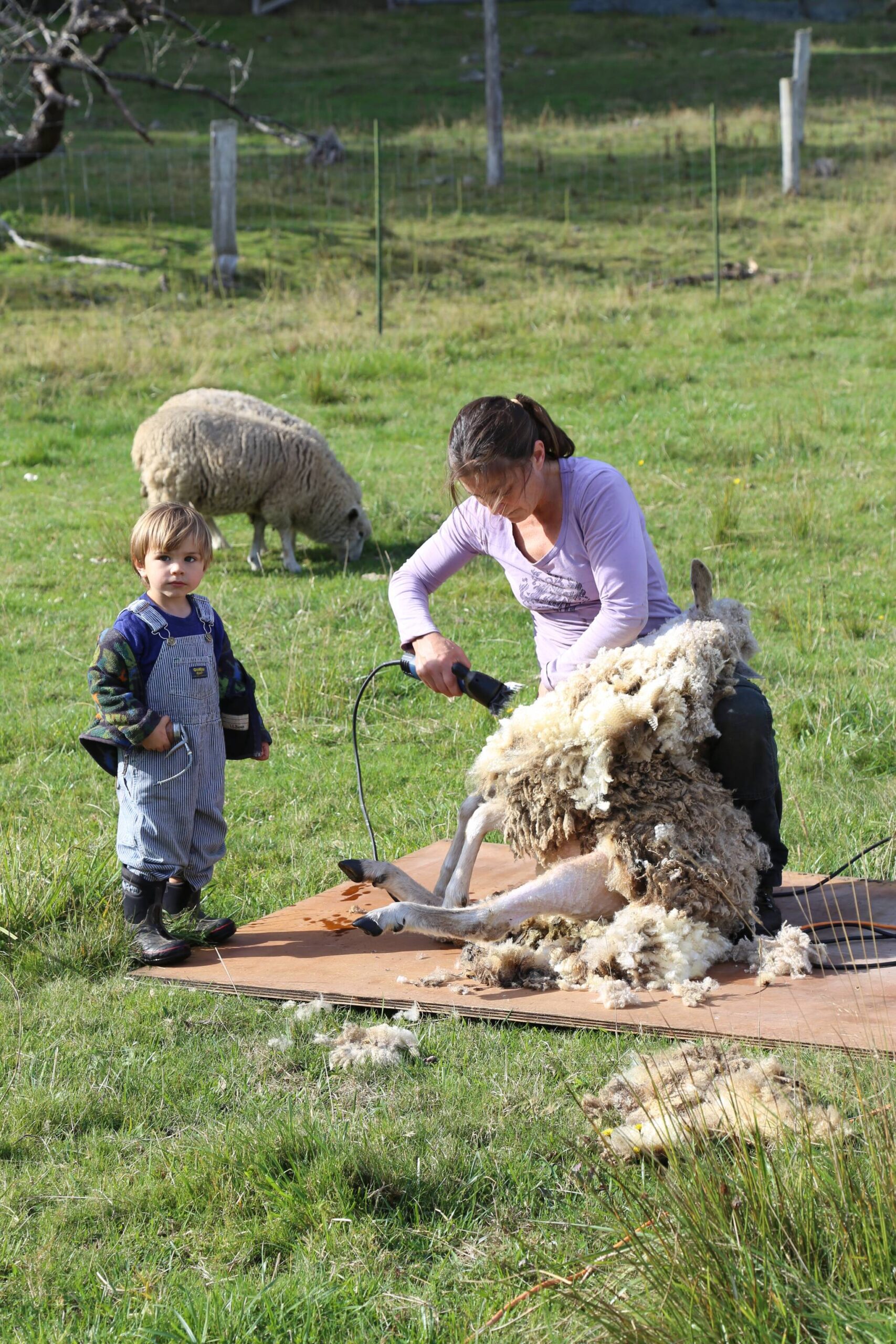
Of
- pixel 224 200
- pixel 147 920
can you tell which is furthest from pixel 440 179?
pixel 147 920

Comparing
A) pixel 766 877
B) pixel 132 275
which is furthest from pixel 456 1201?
pixel 132 275

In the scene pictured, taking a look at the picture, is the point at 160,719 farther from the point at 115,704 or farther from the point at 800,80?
the point at 800,80

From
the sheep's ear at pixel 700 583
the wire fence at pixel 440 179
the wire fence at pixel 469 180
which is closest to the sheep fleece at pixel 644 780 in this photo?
the sheep's ear at pixel 700 583

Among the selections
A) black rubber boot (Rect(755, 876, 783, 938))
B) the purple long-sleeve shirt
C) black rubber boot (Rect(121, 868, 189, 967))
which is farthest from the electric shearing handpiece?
black rubber boot (Rect(121, 868, 189, 967))

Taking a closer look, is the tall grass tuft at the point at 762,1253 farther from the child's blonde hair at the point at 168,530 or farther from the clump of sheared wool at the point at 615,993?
the child's blonde hair at the point at 168,530

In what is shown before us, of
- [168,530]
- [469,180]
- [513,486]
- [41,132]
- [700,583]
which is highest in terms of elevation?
[41,132]

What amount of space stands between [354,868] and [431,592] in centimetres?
112

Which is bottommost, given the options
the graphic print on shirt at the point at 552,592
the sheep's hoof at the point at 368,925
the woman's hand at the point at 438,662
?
the sheep's hoof at the point at 368,925

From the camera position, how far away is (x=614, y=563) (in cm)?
412

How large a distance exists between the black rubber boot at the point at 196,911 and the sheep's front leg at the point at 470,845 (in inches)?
28.7

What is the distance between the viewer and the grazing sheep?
8859 millimetres

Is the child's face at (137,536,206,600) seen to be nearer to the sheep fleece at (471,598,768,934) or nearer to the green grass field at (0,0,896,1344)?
the green grass field at (0,0,896,1344)

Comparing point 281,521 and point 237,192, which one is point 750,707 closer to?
point 281,521

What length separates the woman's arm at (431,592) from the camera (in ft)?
14.3
